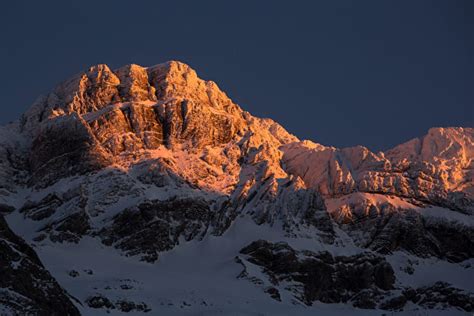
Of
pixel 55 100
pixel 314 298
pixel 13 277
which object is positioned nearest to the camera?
pixel 13 277

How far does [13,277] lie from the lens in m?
99.7

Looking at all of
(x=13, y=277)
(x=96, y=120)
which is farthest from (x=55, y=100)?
(x=13, y=277)

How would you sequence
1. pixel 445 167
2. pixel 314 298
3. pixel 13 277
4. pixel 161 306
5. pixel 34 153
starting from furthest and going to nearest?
pixel 445 167
pixel 34 153
pixel 314 298
pixel 161 306
pixel 13 277

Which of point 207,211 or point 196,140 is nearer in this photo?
point 207,211

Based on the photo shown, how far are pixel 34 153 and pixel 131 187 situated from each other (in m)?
17.6

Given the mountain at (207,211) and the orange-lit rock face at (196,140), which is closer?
the mountain at (207,211)

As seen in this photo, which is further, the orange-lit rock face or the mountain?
the orange-lit rock face

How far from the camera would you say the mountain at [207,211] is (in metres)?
144

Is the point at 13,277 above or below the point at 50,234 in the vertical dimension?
below

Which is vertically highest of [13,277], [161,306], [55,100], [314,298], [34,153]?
[55,100]

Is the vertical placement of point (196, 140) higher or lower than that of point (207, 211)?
higher

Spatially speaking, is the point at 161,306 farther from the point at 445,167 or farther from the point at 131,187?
the point at 445,167

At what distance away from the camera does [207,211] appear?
520 ft

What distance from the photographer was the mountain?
14388 cm
